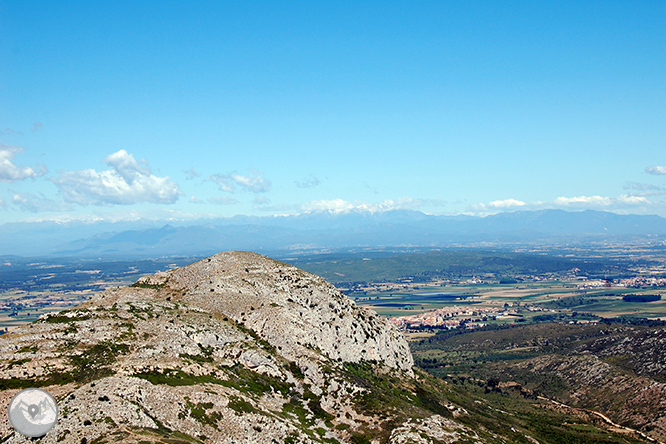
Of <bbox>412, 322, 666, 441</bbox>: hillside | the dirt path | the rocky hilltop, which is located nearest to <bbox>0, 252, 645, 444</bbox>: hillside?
the rocky hilltop

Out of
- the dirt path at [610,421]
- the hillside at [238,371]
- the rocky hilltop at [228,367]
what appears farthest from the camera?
the dirt path at [610,421]

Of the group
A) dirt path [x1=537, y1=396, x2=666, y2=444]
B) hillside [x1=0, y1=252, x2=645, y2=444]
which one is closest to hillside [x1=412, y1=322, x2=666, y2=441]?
dirt path [x1=537, y1=396, x2=666, y2=444]

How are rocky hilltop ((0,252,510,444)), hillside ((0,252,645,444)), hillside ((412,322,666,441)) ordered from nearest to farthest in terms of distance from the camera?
rocky hilltop ((0,252,510,444)), hillside ((0,252,645,444)), hillside ((412,322,666,441))

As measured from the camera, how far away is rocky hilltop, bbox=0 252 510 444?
196 ft

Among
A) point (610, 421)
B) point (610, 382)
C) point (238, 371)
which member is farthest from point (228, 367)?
point (610, 382)

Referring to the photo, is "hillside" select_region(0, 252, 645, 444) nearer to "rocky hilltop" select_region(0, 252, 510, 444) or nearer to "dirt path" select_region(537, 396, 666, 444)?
"rocky hilltop" select_region(0, 252, 510, 444)

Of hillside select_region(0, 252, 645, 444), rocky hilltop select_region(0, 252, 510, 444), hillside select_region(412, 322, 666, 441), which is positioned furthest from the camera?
hillside select_region(412, 322, 666, 441)

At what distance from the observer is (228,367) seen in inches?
3157

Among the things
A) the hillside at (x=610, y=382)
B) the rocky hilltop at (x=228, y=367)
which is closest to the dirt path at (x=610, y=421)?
the hillside at (x=610, y=382)

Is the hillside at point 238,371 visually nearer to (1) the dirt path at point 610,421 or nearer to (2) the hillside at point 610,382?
(1) the dirt path at point 610,421

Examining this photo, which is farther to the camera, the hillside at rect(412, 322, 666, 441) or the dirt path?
the hillside at rect(412, 322, 666, 441)

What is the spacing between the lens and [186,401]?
63.1 meters

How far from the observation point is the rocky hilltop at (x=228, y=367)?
2356 inches

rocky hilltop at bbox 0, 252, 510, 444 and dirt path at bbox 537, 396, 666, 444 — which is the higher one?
rocky hilltop at bbox 0, 252, 510, 444
